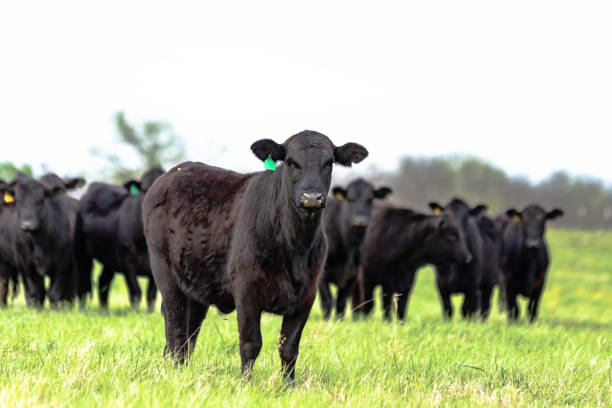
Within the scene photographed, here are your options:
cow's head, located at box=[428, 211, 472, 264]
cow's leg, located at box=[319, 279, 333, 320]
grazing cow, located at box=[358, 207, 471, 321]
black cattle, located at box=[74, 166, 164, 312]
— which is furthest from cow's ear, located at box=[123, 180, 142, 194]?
cow's head, located at box=[428, 211, 472, 264]

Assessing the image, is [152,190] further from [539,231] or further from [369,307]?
[539,231]

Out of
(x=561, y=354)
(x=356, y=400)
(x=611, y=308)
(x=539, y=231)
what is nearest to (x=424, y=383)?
(x=356, y=400)

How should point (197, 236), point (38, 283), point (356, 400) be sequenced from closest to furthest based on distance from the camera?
point (356, 400) → point (197, 236) → point (38, 283)

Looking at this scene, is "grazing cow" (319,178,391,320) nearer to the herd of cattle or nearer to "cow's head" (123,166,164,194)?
the herd of cattle

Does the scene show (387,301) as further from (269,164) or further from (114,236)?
(269,164)

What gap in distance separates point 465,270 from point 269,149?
903 centimetres

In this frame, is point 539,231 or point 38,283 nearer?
point 38,283

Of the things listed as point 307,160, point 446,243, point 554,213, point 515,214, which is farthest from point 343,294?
point 307,160

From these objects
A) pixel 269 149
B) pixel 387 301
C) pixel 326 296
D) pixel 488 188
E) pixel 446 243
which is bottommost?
pixel 488 188

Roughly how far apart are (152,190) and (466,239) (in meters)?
8.09

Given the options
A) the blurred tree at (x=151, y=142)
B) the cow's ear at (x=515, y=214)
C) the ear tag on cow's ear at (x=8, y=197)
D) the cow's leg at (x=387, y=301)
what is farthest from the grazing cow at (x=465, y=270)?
the blurred tree at (x=151, y=142)

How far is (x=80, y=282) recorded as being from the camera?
528 inches

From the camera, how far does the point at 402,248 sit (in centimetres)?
1263

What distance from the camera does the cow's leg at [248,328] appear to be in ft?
17.6
